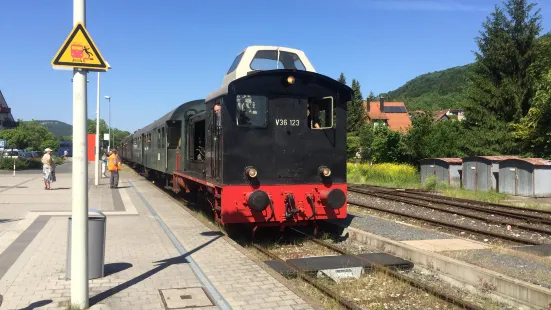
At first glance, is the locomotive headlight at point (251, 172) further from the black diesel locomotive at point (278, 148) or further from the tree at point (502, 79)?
the tree at point (502, 79)

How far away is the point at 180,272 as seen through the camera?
6648mm

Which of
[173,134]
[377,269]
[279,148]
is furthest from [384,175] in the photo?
[377,269]

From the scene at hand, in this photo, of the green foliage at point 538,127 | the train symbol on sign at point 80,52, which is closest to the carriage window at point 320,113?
the train symbol on sign at point 80,52

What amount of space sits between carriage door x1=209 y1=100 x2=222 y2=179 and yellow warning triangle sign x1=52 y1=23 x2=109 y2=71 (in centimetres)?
349

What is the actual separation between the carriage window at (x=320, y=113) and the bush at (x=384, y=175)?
19.1m

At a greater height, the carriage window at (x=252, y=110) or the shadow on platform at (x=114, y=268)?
the carriage window at (x=252, y=110)

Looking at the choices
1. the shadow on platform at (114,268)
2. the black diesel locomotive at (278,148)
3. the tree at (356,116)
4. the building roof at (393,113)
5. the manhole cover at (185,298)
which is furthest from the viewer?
the building roof at (393,113)

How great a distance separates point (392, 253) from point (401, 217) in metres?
5.10

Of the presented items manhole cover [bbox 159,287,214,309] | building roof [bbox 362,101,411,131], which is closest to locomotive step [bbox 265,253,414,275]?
manhole cover [bbox 159,287,214,309]

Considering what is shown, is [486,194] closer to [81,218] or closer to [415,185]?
[415,185]

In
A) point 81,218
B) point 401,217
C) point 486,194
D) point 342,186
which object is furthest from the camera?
point 486,194

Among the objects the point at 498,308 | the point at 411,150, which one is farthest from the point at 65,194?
the point at 411,150

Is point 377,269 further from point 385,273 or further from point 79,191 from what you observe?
point 79,191

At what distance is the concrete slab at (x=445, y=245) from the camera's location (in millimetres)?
8320
